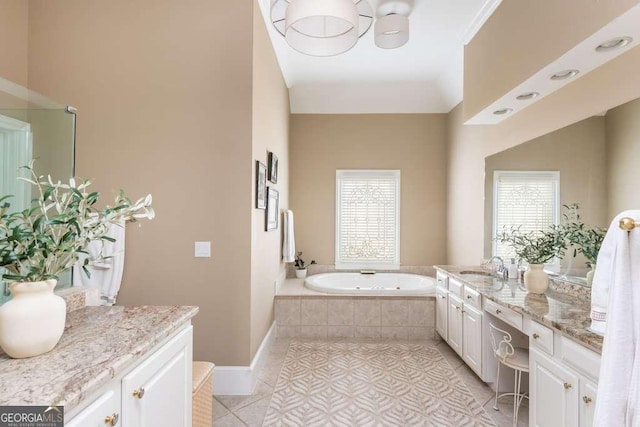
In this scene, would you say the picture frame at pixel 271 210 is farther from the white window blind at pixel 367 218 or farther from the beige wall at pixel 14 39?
the beige wall at pixel 14 39

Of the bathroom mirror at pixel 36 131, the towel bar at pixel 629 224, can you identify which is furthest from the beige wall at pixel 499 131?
the bathroom mirror at pixel 36 131

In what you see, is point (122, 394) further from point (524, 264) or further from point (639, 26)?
point (524, 264)

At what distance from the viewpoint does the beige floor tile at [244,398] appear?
251 centimetres

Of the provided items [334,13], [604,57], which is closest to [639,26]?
[604,57]

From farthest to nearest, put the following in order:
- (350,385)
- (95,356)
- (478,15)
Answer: (478,15) → (350,385) → (95,356)

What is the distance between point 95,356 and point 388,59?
13.6 feet

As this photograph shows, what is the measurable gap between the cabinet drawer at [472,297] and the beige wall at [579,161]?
92 centimetres

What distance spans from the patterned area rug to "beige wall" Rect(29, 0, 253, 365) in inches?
22.0

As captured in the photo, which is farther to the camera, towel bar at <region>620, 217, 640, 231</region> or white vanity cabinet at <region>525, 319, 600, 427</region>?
white vanity cabinet at <region>525, 319, 600, 427</region>

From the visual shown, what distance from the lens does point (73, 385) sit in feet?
2.75

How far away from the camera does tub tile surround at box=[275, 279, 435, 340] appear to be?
12.9 feet

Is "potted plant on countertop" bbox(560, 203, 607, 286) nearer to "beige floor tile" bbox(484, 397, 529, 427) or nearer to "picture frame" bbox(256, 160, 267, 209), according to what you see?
"beige floor tile" bbox(484, 397, 529, 427)

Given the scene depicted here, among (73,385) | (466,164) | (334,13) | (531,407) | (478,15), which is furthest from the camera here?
(466,164)

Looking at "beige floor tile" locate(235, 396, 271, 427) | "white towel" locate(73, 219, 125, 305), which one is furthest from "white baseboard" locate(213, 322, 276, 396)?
"white towel" locate(73, 219, 125, 305)
